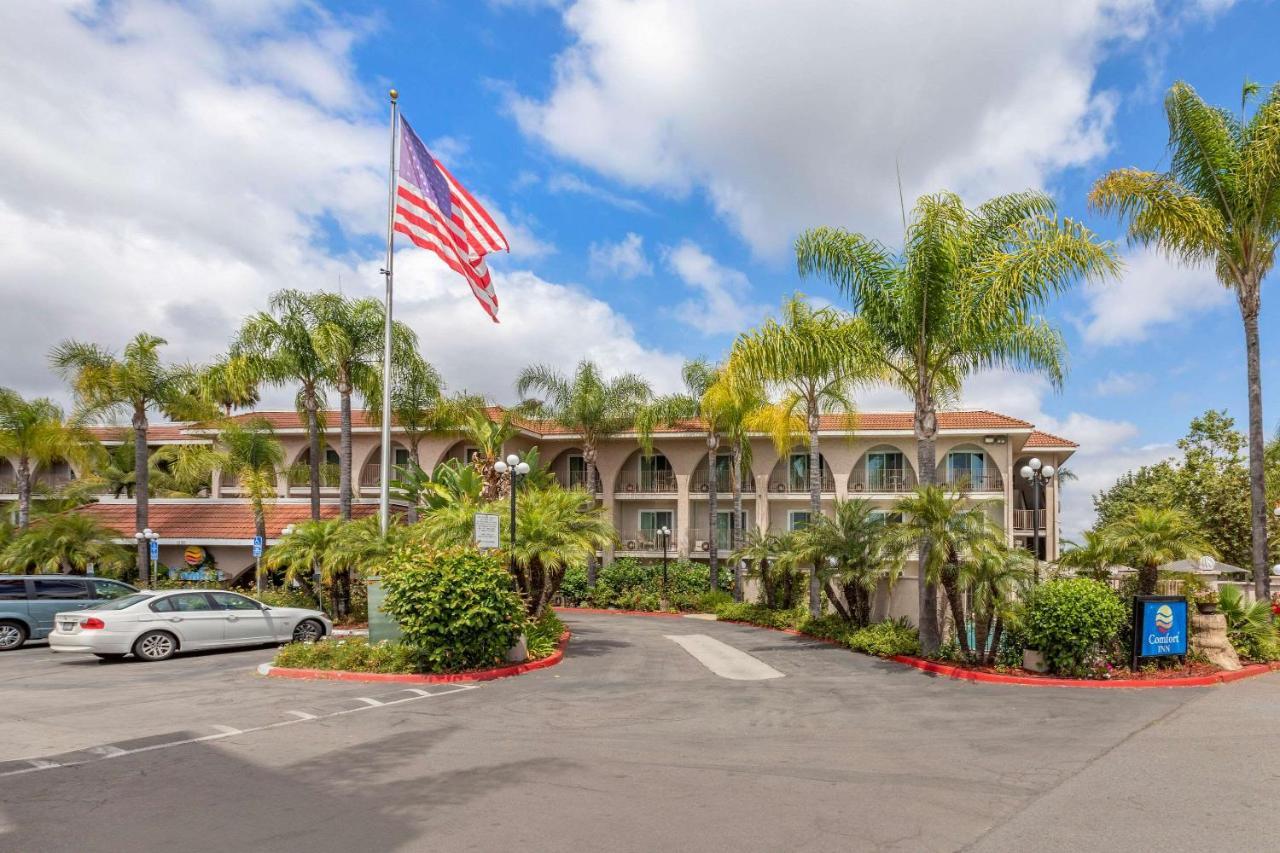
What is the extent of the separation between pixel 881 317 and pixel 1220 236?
7.19m

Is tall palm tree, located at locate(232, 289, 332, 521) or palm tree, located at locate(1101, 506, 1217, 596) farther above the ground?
tall palm tree, located at locate(232, 289, 332, 521)

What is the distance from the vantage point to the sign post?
1373 centimetres

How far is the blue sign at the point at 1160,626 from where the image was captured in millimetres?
13734

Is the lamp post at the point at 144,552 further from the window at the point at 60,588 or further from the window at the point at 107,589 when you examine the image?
the window at the point at 60,588

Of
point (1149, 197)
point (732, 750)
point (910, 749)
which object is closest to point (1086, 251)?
point (1149, 197)

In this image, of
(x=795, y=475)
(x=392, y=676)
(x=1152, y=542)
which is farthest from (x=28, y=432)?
(x=1152, y=542)

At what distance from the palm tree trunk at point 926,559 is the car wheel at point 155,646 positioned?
47.7 feet

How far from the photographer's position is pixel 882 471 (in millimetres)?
36875

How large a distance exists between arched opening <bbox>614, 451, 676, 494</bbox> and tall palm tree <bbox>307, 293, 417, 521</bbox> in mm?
14793

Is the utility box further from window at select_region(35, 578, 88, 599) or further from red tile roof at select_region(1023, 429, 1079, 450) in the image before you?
red tile roof at select_region(1023, 429, 1079, 450)

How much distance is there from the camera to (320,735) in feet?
30.2

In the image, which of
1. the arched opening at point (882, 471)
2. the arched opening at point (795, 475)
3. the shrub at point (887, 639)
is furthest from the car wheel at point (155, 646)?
the arched opening at point (882, 471)

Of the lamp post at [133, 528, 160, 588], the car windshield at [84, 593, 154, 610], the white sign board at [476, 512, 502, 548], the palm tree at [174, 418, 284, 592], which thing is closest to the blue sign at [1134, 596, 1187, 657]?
the white sign board at [476, 512, 502, 548]

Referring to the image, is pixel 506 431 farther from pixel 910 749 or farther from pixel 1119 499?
pixel 1119 499
